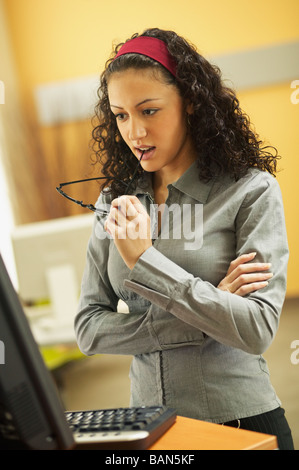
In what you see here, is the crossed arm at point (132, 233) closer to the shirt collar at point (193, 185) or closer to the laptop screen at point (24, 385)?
the shirt collar at point (193, 185)

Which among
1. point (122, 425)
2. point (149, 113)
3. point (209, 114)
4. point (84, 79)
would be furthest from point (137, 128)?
point (84, 79)

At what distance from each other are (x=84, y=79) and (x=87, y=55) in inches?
9.8

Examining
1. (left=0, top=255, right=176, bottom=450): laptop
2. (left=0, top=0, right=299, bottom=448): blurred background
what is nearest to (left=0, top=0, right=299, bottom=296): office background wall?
(left=0, top=0, right=299, bottom=448): blurred background

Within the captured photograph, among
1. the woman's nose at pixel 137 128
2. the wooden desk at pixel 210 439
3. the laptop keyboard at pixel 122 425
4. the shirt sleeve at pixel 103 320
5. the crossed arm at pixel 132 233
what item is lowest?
the wooden desk at pixel 210 439

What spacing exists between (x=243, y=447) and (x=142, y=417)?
0.55 ft

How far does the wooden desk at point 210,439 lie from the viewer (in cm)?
84

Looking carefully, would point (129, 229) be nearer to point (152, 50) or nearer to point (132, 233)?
point (132, 233)

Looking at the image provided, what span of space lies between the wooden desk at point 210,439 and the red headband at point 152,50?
83 centimetres

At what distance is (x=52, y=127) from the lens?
231 inches

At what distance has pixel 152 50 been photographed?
1354 mm

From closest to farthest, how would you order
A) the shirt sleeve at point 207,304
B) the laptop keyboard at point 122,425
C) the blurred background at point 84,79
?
the laptop keyboard at point 122,425
the shirt sleeve at point 207,304
the blurred background at point 84,79

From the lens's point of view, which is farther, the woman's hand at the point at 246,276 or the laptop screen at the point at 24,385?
the woman's hand at the point at 246,276

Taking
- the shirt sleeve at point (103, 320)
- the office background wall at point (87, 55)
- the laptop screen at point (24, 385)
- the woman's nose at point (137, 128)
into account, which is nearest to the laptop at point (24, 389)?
the laptop screen at point (24, 385)

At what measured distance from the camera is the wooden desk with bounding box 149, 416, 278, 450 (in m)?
0.84
